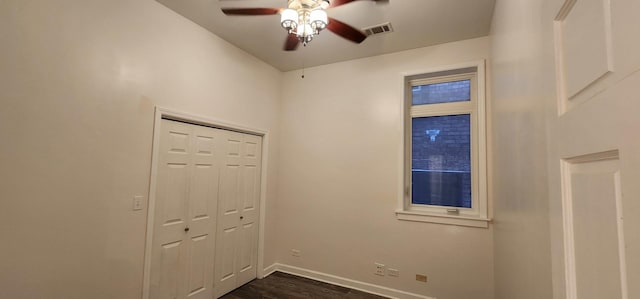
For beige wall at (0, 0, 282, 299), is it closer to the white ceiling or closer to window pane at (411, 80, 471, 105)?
the white ceiling

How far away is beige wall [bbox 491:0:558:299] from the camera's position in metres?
0.90

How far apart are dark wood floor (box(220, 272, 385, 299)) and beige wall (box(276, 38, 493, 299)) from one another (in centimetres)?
19

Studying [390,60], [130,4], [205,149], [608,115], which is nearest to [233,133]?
[205,149]

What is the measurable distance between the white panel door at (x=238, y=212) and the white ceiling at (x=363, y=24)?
3.74 feet

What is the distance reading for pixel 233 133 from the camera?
10.7ft

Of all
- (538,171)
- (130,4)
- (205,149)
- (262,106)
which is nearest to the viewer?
(538,171)

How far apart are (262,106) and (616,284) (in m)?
3.57

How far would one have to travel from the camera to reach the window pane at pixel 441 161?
Result: 3.01 m

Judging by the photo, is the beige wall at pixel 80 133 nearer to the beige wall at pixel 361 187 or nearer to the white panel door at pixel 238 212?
the white panel door at pixel 238 212

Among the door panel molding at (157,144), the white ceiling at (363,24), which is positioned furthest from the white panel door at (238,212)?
the white ceiling at (363,24)

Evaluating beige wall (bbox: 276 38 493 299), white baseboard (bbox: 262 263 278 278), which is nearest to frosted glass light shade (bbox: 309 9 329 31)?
beige wall (bbox: 276 38 493 299)

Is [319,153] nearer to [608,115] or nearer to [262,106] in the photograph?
[262,106]

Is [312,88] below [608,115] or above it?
above

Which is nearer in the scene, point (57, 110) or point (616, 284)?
point (616, 284)
